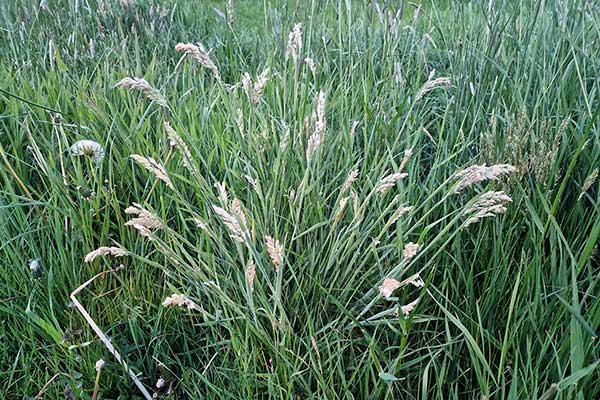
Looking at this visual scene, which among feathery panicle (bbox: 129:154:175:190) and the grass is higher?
feathery panicle (bbox: 129:154:175:190)

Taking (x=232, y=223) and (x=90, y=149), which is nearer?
(x=232, y=223)

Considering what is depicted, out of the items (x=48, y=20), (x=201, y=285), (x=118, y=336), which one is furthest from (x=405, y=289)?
(x=48, y=20)

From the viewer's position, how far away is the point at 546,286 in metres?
1.19

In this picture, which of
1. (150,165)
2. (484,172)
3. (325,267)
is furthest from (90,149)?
(484,172)

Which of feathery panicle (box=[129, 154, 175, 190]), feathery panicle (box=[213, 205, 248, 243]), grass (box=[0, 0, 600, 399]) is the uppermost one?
feathery panicle (box=[129, 154, 175, 190])

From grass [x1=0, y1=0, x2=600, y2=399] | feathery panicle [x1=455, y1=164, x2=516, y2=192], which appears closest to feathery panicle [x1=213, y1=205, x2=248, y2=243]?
grass [x1=0, y1=0, x2=600, y2=399]

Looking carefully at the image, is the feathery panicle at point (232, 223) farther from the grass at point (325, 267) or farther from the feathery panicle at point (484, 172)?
the feathery panicle at point (484, 172)

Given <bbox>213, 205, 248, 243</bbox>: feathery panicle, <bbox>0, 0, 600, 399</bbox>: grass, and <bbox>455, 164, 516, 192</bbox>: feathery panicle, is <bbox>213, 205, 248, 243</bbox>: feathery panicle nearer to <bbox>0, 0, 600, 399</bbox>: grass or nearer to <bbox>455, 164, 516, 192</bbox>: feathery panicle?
<bbox>0, 0, 600, 399</bbox>: grass

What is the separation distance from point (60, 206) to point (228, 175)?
0.48 m

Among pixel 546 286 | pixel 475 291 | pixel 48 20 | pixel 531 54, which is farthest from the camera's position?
pixel 48 20

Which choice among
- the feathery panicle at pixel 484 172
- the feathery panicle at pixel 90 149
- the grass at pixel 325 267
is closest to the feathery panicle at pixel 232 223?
the grass at pixel 325 267

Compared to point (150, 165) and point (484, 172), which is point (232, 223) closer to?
point (150, 165)

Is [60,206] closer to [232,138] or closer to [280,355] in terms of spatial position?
[232,138]

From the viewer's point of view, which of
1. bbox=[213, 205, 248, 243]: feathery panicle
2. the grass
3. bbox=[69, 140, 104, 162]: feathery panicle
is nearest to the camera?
bbox=[213, 205, 248, 243]: feathery panicle
